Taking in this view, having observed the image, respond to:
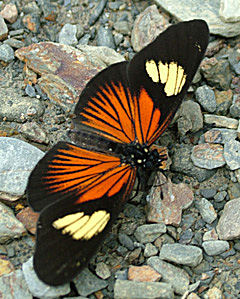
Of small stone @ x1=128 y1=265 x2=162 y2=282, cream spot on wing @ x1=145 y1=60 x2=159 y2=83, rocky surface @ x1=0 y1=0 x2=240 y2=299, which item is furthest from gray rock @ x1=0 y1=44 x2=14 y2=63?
small stone @ x1=128 y1=265 x2=162 y2=282

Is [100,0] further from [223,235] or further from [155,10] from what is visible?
[223,235]

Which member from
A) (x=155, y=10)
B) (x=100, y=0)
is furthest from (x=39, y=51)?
(x=155, y=10)

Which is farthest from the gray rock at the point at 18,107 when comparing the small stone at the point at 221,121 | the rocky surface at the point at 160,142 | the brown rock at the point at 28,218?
the small stone at the point at 221,121

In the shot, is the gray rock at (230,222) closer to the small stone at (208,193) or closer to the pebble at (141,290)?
the small stone at (208,193)

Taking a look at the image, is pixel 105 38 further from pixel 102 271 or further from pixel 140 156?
pixel 102 271

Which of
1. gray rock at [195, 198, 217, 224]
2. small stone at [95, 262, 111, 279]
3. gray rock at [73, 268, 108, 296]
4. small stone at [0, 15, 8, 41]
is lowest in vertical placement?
gray rock at [73, 268, 108, 296]

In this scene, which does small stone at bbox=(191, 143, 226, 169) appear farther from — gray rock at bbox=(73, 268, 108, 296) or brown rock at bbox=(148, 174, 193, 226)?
gray rock at bbox=(73, 268, 108, 296)

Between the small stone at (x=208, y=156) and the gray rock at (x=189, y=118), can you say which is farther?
the gray rock at (x=189, y=118)
